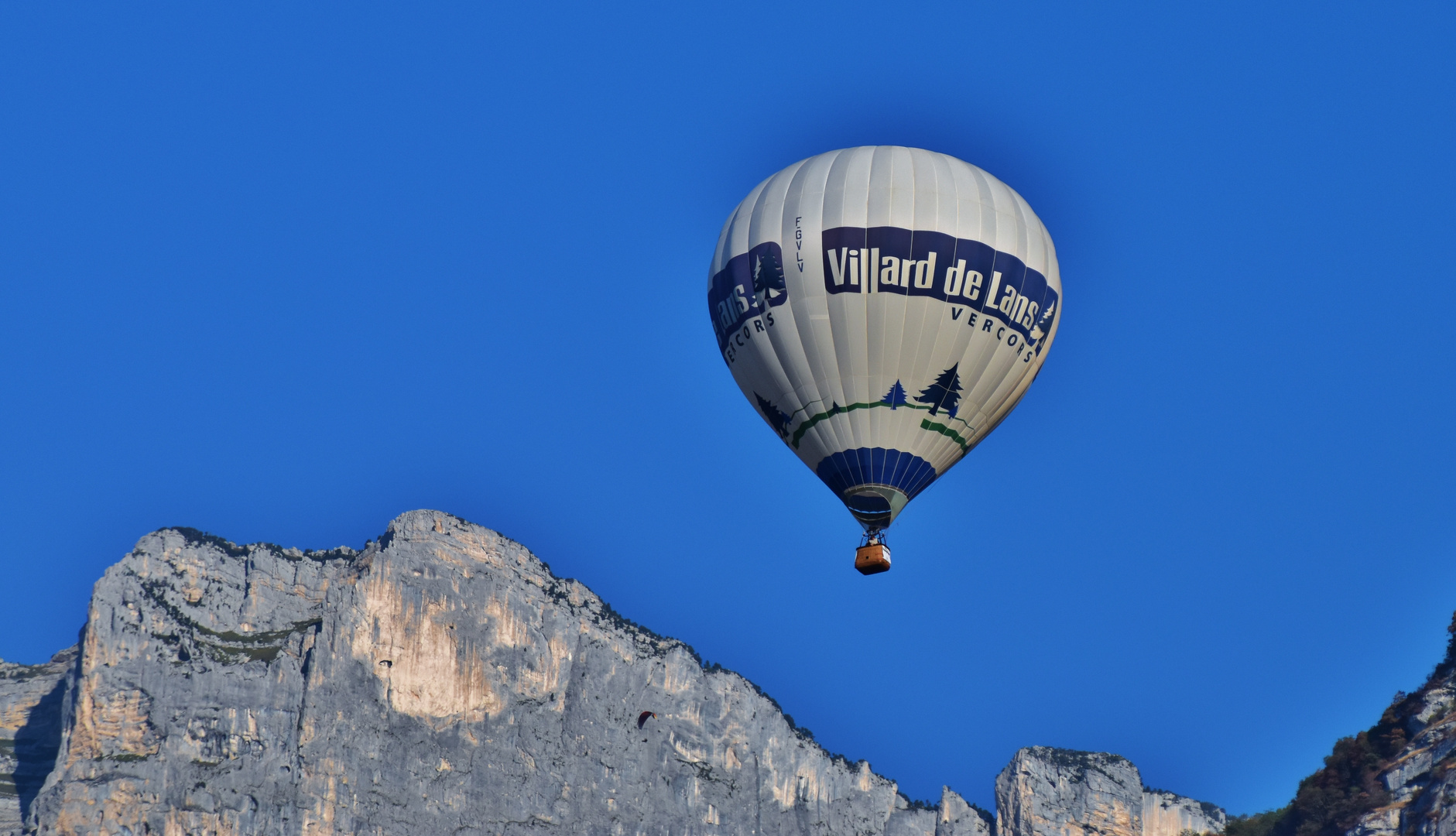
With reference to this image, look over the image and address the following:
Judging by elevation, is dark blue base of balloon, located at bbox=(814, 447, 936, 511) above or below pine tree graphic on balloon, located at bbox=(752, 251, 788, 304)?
below

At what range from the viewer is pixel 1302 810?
70.6 m

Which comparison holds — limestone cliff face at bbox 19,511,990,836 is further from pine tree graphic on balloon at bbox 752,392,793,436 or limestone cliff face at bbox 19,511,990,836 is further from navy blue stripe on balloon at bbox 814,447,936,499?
navy blue stripe on balloon at bbox 814,447,936,499

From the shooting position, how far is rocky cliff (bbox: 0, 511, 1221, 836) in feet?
407

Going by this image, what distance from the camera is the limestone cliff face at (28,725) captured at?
136 m

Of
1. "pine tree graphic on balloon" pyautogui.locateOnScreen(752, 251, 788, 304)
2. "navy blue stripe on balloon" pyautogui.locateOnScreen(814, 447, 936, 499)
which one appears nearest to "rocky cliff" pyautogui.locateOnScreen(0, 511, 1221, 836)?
"pine tree graphic on balloon" pyautogui.locateOnScreen(752, 251, 788, 304)

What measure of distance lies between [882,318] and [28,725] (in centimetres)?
12049

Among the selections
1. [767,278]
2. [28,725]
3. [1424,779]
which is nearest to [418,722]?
[28,725]

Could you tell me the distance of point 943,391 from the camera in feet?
131

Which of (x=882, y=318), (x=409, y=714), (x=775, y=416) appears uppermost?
(x=409, y=714)

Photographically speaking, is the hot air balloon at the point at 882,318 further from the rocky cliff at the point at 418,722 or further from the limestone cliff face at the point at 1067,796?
the limestone cliff face at the point at 1067,796

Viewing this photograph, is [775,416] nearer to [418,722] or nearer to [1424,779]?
[1424,779]

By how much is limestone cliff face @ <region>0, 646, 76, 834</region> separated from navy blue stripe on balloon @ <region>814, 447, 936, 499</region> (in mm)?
103219

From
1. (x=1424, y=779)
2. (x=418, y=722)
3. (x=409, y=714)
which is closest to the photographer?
(x=1424, y=779)

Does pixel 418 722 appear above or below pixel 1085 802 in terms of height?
above
